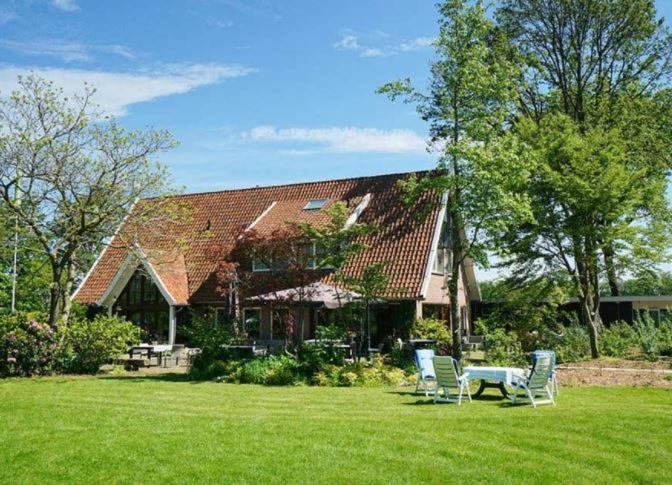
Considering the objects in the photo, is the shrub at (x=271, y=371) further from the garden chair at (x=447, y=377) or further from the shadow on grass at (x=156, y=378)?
the garden chair at (x=447, y=377)

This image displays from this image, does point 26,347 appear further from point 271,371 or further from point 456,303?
point 456,303

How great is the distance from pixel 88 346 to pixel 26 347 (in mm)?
1784

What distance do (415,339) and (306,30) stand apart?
1167 cm

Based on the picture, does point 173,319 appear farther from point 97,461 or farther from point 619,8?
point 619,8

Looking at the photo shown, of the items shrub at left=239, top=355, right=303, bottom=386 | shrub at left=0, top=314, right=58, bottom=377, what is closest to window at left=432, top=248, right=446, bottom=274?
shrub at left=239, top=355, right=303, bottom=386

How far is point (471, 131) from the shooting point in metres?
22.3

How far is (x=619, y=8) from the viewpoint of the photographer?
3244cm

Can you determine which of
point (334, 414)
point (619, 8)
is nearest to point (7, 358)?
point (334, 414)

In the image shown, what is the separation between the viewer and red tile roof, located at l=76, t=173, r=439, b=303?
83.5 feet

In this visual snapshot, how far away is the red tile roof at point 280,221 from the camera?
25438 millimetres

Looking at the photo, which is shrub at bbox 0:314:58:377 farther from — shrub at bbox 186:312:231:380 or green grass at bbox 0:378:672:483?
green grass at bbox 0:378:672:483

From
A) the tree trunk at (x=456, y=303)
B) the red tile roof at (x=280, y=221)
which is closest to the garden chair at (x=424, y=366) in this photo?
the tree trunk at (x=456, y=303)

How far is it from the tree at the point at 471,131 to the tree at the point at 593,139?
2203mm

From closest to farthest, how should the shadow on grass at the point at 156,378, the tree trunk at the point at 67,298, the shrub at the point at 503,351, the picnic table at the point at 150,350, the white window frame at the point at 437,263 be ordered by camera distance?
the shadow on grass at the point at 156,378
the shrub at the point at 503,351
the tree trunk at the point at 67,298
the picnic table at the point at 150,350
the white window frame at the point at 437,263
